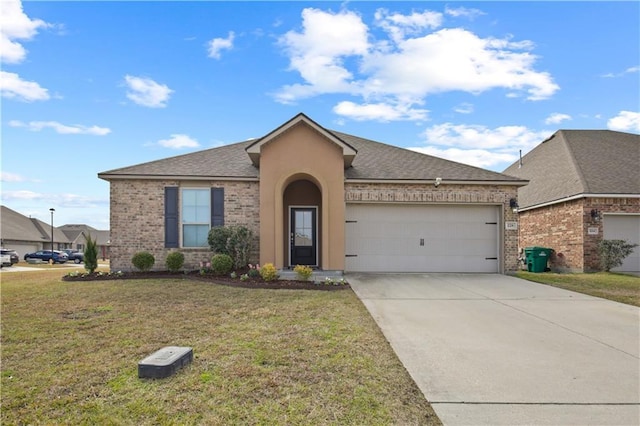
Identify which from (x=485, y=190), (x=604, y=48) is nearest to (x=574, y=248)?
(x=485, y=190)

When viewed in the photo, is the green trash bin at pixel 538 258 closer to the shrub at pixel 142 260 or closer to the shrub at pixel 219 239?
the shrub at pixel 219 239

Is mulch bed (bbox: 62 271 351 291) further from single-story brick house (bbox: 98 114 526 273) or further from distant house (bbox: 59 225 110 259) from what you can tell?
distant house (bbox: 59 225 110 259)

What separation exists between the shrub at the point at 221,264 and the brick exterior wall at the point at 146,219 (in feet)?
4.08

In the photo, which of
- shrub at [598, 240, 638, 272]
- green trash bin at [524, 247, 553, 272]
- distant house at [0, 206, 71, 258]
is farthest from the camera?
distant house at [0, 206, 71, 258]

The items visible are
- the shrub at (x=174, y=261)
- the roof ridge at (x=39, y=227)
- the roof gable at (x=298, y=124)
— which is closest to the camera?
the roof gable at (x=298, y=124)

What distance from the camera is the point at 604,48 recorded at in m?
11.6

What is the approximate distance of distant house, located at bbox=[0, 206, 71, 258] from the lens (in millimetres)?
39750

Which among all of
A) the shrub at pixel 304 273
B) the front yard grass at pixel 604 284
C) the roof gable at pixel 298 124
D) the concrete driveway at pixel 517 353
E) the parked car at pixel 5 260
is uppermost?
the roof gable at pixel 298 124

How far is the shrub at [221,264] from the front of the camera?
1119cm

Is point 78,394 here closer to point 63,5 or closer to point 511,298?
point 511,298

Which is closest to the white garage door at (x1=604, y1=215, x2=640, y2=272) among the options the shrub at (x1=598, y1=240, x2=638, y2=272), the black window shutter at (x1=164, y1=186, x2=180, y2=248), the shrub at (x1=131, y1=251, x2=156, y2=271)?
the shrub at (x1=598, y1=240, x2=638, y2=272)

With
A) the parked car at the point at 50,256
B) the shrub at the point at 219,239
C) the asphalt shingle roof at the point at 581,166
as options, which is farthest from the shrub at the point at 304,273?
the parked car at the point at 50,256

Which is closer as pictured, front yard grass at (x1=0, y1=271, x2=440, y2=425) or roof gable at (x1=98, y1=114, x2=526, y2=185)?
front yard grass at (x1=0, y1=271, x2=440, y2=425)

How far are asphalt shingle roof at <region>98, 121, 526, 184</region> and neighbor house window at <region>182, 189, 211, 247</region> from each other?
867 millimetres
